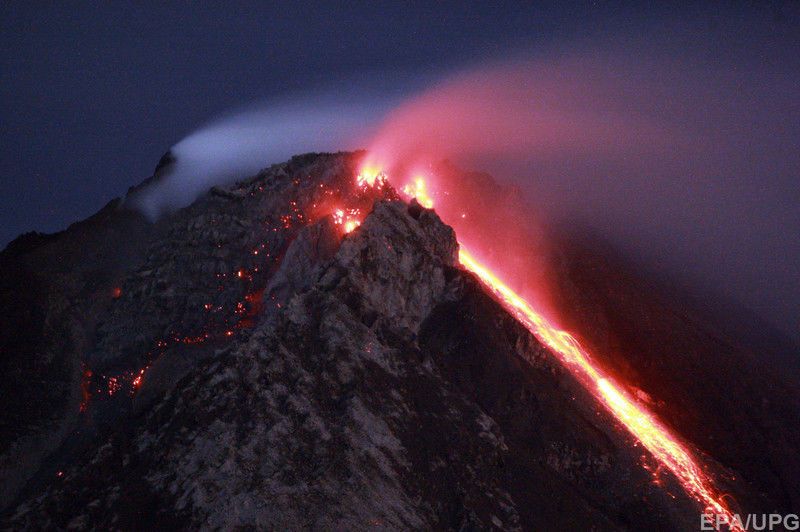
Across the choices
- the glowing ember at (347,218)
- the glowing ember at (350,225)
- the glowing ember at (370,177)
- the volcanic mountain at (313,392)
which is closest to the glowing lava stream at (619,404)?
the volcanic mountain at (313,392)

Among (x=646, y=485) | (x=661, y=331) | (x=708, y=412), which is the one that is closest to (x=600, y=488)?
(x=646, y=485)

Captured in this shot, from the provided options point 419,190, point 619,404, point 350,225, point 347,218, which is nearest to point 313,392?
point 350,225

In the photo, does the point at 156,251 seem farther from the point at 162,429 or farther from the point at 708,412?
the point at 708,412

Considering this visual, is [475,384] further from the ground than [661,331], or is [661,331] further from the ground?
[661,331]

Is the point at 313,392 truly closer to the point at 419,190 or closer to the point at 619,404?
the point at 619,404

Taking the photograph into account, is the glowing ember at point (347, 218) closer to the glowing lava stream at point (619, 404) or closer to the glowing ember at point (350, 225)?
the glowing ember at point (350, 225)

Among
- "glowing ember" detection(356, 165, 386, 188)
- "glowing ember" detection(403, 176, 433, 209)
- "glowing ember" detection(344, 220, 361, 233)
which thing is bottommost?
"glowing ember" detection(344, 220, 361, 233)

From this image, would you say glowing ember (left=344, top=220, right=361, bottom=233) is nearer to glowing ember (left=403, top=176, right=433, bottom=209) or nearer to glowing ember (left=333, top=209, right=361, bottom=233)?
→ glowing ember (left=333, top=209, right=361, bottom=233)

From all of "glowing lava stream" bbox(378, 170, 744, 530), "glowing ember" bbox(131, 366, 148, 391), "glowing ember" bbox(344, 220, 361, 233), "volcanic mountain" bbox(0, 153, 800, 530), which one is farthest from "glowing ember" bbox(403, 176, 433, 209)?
"glowing ember" bbox(131, 366, 148, 391)
